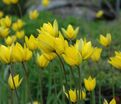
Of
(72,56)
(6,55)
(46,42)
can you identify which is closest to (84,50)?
(72,56)

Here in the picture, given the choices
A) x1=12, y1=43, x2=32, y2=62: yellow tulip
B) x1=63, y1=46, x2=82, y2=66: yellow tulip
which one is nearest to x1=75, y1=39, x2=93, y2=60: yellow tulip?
x1=63, y1=46, x2=82, y2=66: yellow tulip

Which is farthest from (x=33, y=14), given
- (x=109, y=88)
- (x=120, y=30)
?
(x=120, y=30)

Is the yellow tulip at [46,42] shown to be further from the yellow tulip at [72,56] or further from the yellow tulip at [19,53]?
the yellow tulip at [19,53]

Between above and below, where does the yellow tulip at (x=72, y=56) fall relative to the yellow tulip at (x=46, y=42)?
below

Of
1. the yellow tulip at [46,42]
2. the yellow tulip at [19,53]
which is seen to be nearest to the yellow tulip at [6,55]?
the yellow tulip at [19,53]

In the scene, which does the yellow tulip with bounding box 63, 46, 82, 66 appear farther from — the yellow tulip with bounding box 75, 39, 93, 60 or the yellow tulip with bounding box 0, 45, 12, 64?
the yellow tulip with bounding box 0, 45, 12, 64

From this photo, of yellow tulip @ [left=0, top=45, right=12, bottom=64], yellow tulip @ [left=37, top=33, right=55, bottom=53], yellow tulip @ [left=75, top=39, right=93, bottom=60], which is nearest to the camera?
yellow tulip @ [left=37, top=33, right=55, bottom=53]

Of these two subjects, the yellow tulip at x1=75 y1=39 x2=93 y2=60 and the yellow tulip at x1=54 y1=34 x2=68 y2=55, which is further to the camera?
the yellow tulip at x1=75 y1=39 x2=93 y2=60

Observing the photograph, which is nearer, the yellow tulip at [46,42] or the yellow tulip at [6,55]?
the yellow tulip at [46,42]

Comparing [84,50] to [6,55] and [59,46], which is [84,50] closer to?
[59,46]
